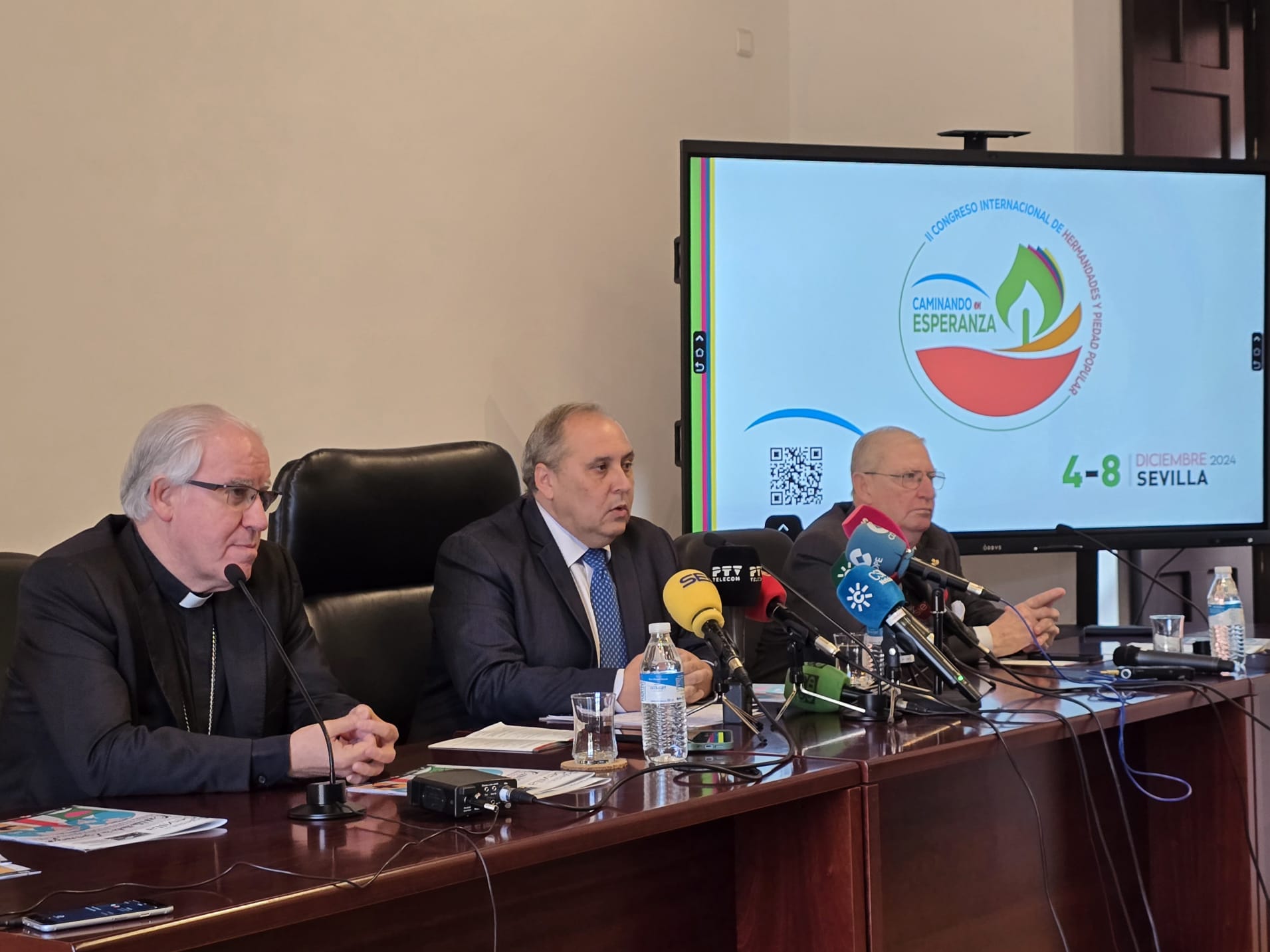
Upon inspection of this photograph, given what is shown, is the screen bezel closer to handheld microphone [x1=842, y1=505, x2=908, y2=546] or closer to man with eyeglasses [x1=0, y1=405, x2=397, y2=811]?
handheld microphone [x1=842, y1=505, x2=908, y2=546]

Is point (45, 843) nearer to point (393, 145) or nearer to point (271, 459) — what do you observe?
point (271, 459)

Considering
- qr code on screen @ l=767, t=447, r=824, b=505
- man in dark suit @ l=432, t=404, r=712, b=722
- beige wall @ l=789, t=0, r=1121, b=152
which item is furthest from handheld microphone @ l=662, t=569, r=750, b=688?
beige wall @ l=789, t=0, r=1121, b=152

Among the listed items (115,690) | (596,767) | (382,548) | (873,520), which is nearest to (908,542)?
(873,520)

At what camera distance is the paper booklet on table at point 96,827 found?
5.22ft

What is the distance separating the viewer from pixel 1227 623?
290cm

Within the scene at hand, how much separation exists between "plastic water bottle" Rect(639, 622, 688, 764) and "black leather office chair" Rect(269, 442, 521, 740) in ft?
2.85

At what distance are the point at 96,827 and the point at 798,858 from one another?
3.00ft

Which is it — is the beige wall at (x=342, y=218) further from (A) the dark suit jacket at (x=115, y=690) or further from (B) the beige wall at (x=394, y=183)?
(A) the dark suit jacket at (x=115, y=690)

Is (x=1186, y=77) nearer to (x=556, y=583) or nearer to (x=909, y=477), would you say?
(x=909, y=477)

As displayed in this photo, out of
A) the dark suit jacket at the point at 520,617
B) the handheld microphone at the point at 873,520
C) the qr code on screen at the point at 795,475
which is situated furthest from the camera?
the qr code on screen at the point at 795,475

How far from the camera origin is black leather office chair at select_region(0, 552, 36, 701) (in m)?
2.27

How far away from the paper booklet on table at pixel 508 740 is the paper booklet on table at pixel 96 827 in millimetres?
499

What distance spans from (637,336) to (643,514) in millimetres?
513

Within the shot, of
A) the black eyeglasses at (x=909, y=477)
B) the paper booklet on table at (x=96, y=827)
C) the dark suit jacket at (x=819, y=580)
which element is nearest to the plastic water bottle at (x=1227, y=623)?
the dark suit jacket at (x=819, y=580)
